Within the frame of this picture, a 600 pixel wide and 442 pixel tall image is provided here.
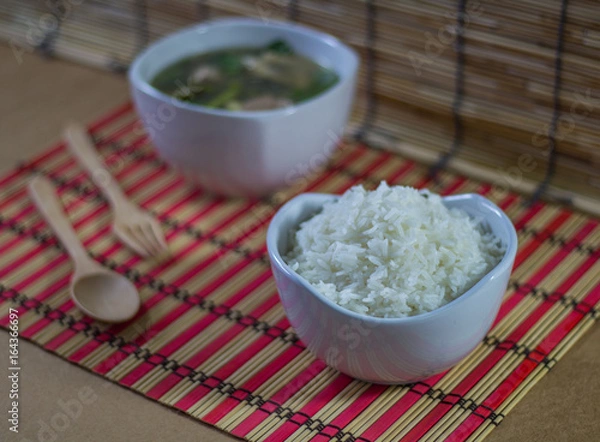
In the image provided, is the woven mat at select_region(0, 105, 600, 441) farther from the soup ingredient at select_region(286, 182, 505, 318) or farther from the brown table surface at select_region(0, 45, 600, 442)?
the soup ingredient at select_region(286, 182, 505, 318)

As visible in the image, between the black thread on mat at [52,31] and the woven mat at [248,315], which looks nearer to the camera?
the woven mat at [248,315]

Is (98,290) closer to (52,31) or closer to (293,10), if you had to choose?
(293,10)

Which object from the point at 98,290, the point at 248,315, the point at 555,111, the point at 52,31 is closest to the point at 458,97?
the point at 555,111

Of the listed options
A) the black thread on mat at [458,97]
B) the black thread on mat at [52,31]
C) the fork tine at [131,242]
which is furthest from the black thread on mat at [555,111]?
the black thread on mat at [52,31]

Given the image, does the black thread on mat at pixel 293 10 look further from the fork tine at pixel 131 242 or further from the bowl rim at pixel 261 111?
the fork tine at pixel 131 242

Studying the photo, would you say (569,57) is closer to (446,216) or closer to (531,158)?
(531,158)

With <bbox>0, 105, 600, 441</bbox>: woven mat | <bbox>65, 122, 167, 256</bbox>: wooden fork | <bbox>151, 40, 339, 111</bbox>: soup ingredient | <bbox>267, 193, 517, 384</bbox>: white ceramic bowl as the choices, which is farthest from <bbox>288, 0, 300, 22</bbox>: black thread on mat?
<bbox>267, 193, 517, 384</bbox>: white ceramic bowl

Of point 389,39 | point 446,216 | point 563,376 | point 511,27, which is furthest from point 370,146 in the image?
point 563,376
